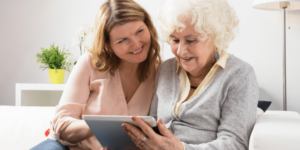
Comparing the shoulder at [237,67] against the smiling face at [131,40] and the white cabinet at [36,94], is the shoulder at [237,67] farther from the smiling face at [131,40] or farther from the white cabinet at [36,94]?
the white cabinet at [36,94]

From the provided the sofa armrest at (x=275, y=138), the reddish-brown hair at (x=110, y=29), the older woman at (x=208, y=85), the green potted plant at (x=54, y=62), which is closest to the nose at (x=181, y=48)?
the older woman at (x=208, y=85)

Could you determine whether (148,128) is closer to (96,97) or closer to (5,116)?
(96,97)

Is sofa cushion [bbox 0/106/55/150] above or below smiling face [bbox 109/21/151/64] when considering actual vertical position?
below

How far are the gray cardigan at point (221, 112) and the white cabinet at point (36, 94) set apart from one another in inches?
67.5

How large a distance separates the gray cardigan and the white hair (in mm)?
120

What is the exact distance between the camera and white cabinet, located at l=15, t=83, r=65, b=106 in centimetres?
273

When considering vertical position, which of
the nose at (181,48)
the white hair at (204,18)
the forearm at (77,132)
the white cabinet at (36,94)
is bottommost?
the white cabinet at (36,94)

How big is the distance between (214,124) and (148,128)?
13.3 inches

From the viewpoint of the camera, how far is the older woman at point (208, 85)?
3.66 ft

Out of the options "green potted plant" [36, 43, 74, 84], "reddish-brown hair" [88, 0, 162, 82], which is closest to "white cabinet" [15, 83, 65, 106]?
"green potted plant" [36, 43, 74, 84]

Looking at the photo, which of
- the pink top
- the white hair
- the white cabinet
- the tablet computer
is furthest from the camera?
the white cabinet

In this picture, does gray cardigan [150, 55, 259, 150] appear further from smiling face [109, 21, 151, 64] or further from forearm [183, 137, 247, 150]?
smiling face [109, 21, 151, 64]

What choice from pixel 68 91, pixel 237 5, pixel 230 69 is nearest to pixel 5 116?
pixel 68 91

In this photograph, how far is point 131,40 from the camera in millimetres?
1391
